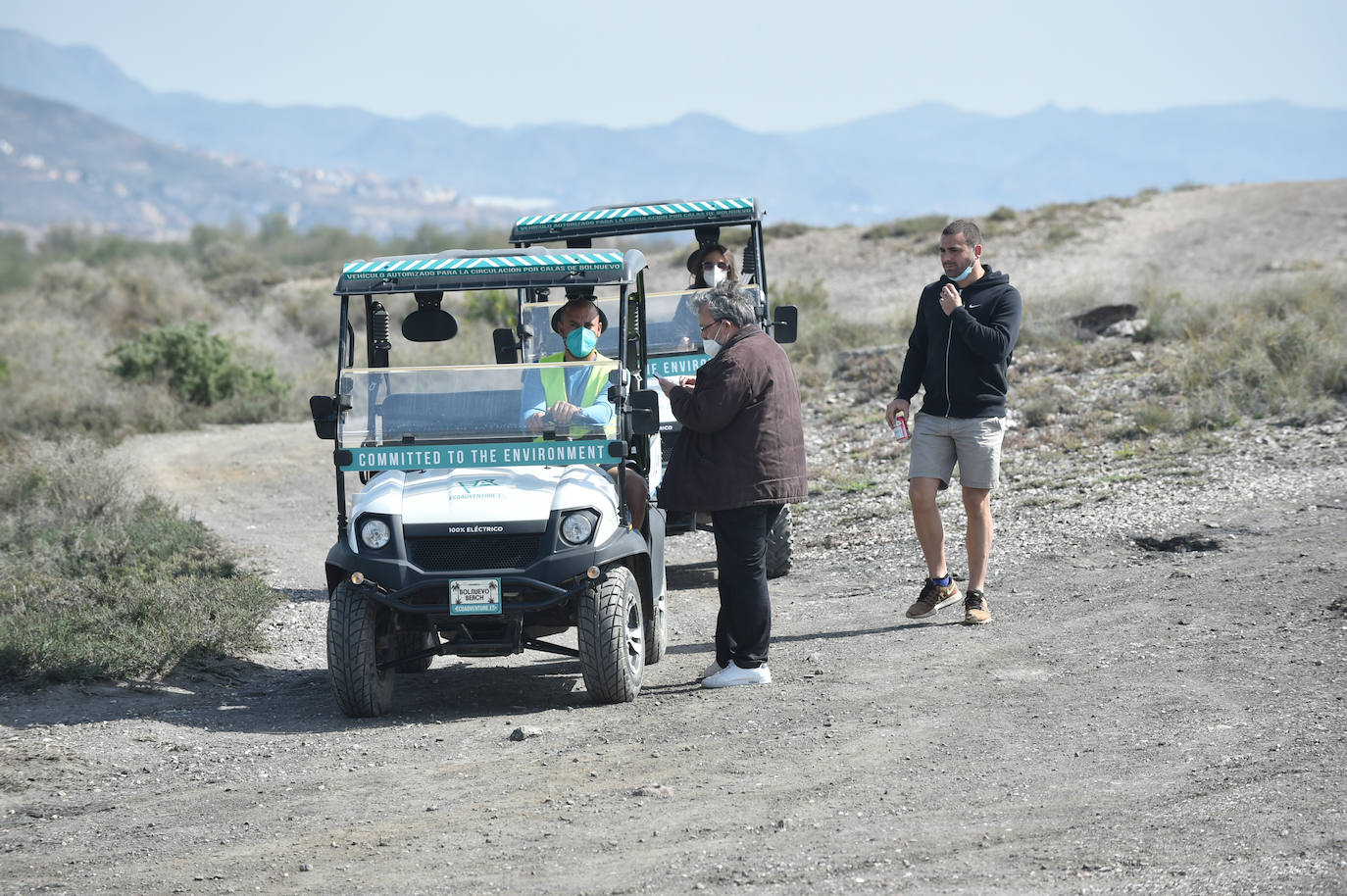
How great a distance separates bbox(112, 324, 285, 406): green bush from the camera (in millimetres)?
19969

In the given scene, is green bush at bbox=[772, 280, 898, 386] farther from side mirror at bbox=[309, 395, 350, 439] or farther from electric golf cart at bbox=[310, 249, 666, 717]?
side mirror at bbox=[309, 395, 350, 439]

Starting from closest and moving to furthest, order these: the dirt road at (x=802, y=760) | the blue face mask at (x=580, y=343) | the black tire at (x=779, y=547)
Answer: the dirt road at (x=802, y=760) → the blue face mask at (x=580, y=343) → the black tire at (x=779, y=547)

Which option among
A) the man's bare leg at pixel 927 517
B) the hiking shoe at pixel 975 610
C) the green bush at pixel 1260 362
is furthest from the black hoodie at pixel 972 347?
the green bush at pixel 1260 362

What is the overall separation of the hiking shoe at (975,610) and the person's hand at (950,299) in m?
1.67

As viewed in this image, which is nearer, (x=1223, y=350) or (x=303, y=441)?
(x=1223, y=350)

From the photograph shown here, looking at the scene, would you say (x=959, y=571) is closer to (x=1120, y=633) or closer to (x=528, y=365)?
(x=1120, y=633)

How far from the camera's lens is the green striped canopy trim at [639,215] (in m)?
10.4

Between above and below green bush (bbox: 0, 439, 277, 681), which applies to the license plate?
above

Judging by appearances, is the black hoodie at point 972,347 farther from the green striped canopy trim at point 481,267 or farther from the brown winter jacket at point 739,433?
the green striped canopy trim at point 481,267

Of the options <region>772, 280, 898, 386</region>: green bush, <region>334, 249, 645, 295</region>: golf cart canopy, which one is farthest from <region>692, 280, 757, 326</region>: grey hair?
<region>772, 280, 898, 386</region>: green bush

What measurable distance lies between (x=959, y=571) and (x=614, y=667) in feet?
11.9

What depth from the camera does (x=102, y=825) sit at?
5.40 meters

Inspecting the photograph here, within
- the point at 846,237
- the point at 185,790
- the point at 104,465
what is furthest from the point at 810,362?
the point at 846,237

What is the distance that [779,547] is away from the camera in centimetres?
989
